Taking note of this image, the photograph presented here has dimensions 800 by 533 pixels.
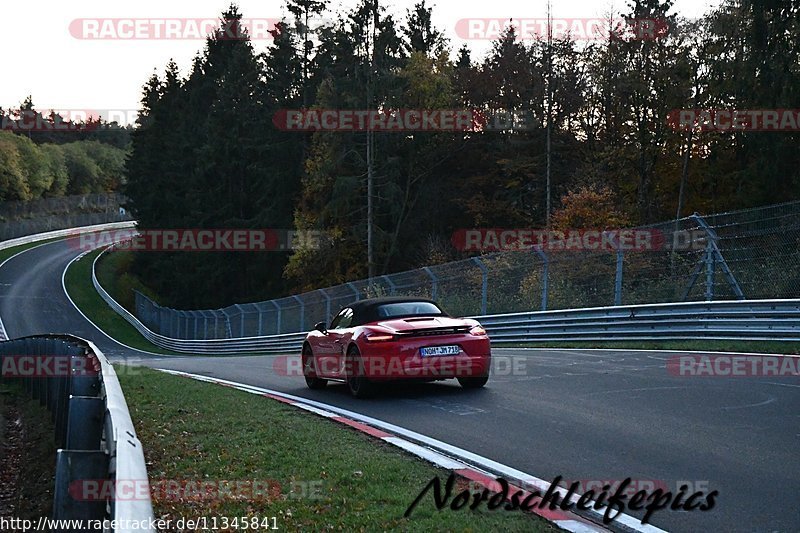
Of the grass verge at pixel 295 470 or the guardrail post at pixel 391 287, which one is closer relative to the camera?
the grass verge at pixel 295 470

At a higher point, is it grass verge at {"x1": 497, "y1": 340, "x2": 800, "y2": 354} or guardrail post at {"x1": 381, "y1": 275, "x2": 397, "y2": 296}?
guardrail post at {"x1": 381, "y1": 275, "x2": 397, "y2": 296}

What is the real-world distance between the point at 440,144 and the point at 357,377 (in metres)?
46.5

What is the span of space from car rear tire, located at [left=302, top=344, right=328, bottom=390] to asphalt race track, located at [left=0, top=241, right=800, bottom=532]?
21 cm

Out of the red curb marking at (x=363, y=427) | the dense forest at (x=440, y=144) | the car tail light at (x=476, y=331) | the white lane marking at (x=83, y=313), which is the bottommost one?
the white lane marking at (x=83, y=313)

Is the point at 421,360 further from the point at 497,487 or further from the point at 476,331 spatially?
the point at 497,487

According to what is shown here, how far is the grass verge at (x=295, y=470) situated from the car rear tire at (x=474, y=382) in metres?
2.34

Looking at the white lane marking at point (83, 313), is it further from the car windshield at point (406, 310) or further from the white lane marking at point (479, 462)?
the white lane marking at point (479, 462)

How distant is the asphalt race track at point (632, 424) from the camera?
20.6 feet

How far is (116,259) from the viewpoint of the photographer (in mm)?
90375

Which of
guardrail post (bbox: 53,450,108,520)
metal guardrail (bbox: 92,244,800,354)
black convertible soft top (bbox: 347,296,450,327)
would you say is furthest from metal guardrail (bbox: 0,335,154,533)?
metal guardrail (bbox: 92,244,800,354)

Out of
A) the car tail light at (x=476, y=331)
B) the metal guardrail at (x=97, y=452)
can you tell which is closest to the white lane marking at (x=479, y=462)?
the car tail light at (x=476, y=331)

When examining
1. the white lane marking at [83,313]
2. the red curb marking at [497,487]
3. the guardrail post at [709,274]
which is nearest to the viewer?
the red curb marking at [497,487]

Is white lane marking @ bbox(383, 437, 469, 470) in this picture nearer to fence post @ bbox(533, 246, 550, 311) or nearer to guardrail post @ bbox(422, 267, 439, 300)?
fence post @ bbox(533, 246, 550, 311)

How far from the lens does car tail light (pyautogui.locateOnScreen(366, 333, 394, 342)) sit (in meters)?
11.8
